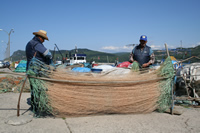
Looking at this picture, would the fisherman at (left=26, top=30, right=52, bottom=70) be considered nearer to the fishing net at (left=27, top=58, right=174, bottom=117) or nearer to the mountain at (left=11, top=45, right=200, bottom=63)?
the fishing net at (left=27, top=58, right=174, bottom=117)

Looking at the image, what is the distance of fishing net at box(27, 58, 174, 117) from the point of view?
3506 mm

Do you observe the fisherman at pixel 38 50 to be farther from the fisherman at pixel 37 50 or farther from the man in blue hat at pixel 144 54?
the man in blue hat at pixel 144 54

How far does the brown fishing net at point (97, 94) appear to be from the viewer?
3555 mm

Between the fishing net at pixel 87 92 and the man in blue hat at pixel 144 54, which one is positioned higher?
the man in blue hat at pixel 144 54

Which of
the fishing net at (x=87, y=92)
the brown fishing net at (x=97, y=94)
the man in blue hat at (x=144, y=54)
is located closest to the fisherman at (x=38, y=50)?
the fishing net at (x=87, y=92)

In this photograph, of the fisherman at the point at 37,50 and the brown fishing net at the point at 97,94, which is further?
the fisherman at the point at 37,50

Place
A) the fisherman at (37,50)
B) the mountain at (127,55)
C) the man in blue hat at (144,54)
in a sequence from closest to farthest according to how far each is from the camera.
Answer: the fisherman at (37,50)
the man in blue hat at (144,54)
the mountain at (127,55)

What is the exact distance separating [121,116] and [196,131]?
54.6 inches

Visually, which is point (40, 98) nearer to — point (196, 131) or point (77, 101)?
point (77, 101)

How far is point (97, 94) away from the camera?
364 cm

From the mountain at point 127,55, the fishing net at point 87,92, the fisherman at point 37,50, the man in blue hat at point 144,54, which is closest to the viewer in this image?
the fishing net at point 87,92

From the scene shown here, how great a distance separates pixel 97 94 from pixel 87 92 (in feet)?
0.67

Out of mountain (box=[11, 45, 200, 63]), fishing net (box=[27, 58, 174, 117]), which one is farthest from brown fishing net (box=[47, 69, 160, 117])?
mountain (box=[11, 45, 200, 63])

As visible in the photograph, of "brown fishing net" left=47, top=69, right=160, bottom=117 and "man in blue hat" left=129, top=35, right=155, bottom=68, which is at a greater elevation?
"man in blue hat" left=129, top=35, right=155, bottom=68
